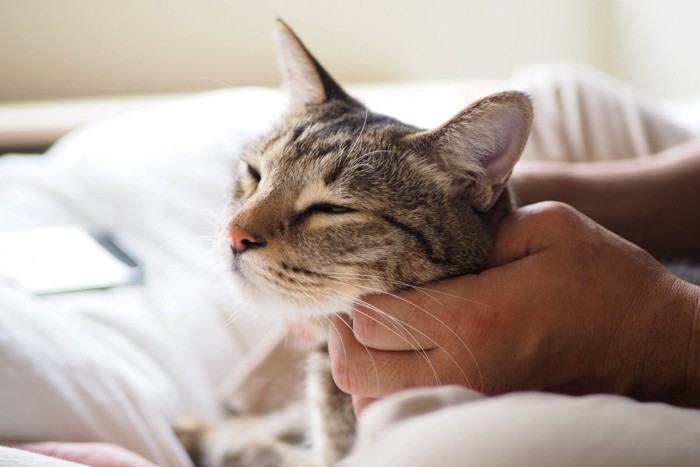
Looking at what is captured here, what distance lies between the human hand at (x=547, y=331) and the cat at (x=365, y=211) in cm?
5

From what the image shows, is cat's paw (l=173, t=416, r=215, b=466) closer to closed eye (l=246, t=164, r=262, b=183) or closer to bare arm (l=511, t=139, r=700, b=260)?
closed eye (l=246, t=164, r=262, b=183)

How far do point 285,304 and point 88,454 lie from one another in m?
0.37

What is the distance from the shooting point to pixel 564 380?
2.59ft

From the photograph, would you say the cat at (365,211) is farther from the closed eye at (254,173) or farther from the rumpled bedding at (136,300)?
the rumpled bedding at (136,300)

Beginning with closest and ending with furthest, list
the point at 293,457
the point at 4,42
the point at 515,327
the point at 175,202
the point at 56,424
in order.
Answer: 1. the point at 515,327
2. the point at 56,424
3. the point at 293,457
4. the point at 175,202
5. the point at 4,42

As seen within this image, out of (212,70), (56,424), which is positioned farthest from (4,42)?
(56,424)

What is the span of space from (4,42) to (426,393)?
2432mm

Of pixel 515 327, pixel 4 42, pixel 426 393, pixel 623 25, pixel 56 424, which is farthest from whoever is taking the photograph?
pixel 623 25

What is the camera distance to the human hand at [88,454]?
2.82 ft

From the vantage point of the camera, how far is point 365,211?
2.87 feet

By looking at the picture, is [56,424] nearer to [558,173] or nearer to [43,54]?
[558,173]

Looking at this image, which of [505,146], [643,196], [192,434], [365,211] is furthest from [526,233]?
[192,434]

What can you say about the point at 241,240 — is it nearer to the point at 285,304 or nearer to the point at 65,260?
the point at 285,304

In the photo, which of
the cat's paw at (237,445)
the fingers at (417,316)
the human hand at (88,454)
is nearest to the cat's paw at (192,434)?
the cat's paw at (237,445)
